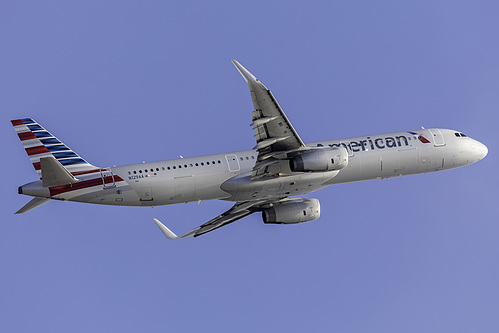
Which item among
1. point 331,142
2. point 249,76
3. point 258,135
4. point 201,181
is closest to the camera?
point 249,76

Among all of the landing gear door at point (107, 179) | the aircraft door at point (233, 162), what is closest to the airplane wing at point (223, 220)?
the aircraft door at point (233, 162)

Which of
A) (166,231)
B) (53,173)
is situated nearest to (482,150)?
(166,231)

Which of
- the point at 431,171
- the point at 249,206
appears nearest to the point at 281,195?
the point at 249,206

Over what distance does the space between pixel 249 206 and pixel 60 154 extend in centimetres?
1505

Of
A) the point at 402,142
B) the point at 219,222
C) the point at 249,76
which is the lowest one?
the point at 219,222

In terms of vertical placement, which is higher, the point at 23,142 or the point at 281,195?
the point at 23,142

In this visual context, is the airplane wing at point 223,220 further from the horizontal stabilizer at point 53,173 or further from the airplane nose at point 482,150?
the airplane nose at point 482,150

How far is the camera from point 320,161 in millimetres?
52500

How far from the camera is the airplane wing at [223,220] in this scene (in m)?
60.8

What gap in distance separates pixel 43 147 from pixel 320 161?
1829 cm

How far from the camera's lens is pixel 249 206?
60250mm

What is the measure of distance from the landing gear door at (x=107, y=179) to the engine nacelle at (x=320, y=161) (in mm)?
11838

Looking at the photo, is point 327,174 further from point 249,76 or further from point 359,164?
point 249,76

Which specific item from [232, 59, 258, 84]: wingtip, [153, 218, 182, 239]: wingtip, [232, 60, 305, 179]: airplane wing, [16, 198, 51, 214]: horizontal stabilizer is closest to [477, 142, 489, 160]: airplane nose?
[232, 60, 305, 179]: airplane wing
